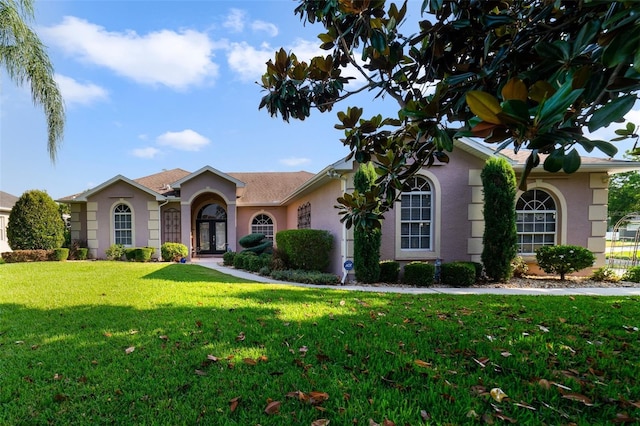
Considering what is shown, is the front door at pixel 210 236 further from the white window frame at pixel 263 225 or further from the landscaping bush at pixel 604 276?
the landscaping bush at pixel 604 276

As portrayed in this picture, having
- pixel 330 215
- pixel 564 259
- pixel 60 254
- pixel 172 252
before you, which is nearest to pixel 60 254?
pixel 60 254

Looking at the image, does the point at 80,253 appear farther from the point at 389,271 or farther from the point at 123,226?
the point at 389,271

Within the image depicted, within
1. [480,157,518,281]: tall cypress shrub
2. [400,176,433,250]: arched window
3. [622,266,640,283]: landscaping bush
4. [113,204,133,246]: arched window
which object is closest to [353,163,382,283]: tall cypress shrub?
[400,176,433,250]: arched window

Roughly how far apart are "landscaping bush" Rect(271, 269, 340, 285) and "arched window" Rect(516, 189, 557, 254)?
6.95 metres

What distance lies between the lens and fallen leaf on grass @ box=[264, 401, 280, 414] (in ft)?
8.02

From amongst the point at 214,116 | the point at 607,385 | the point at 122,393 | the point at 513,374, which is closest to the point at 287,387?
the point at 122,393

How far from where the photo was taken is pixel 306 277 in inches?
382

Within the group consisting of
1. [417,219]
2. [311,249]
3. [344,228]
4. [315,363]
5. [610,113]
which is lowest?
[315,363]

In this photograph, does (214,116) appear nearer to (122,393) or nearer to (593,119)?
(122,393)

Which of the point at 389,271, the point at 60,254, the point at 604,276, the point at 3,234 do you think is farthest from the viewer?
the point at 3,234

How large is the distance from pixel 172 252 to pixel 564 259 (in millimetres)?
16712

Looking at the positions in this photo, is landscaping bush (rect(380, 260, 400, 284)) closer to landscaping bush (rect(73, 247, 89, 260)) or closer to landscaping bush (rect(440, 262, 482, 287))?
landscaping bush (rect(440, 262, 482, 287))

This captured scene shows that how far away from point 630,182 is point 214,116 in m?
38.0

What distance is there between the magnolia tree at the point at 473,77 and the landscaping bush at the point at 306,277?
20.5 ft
